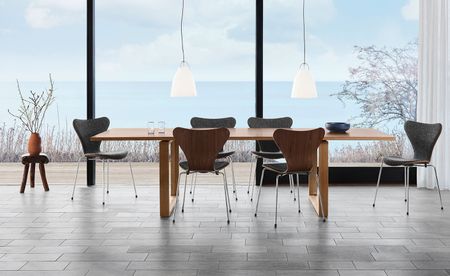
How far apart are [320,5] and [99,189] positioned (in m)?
2.93

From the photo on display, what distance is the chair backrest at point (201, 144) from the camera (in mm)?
4766

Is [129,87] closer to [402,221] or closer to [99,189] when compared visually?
[99,189]

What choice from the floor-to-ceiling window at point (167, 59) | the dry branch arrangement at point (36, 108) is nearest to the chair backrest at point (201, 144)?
the dry branch arrangement at point (36, 108)

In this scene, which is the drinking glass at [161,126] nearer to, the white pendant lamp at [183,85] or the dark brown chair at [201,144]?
the white pendant lamp at [183,85]

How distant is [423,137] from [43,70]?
4420 millimetres

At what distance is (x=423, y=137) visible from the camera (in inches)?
215

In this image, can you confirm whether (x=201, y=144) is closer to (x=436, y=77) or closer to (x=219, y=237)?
(x=219, y=237)

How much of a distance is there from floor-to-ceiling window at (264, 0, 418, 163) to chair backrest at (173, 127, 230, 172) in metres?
1.93

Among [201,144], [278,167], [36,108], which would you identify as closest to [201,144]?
[201,144]

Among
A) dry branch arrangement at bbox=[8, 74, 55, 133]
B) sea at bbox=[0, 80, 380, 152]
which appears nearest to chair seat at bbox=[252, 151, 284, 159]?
sea at bbox=[0, 80, 380, 152]

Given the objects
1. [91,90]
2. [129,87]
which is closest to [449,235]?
[91,90]

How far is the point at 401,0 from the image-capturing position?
668 centimetres

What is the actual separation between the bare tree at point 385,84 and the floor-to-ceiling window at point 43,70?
9.45ft

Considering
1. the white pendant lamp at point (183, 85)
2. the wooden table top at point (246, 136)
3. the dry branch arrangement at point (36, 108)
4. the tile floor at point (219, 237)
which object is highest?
the white pendant lamp at point (183, 85)
